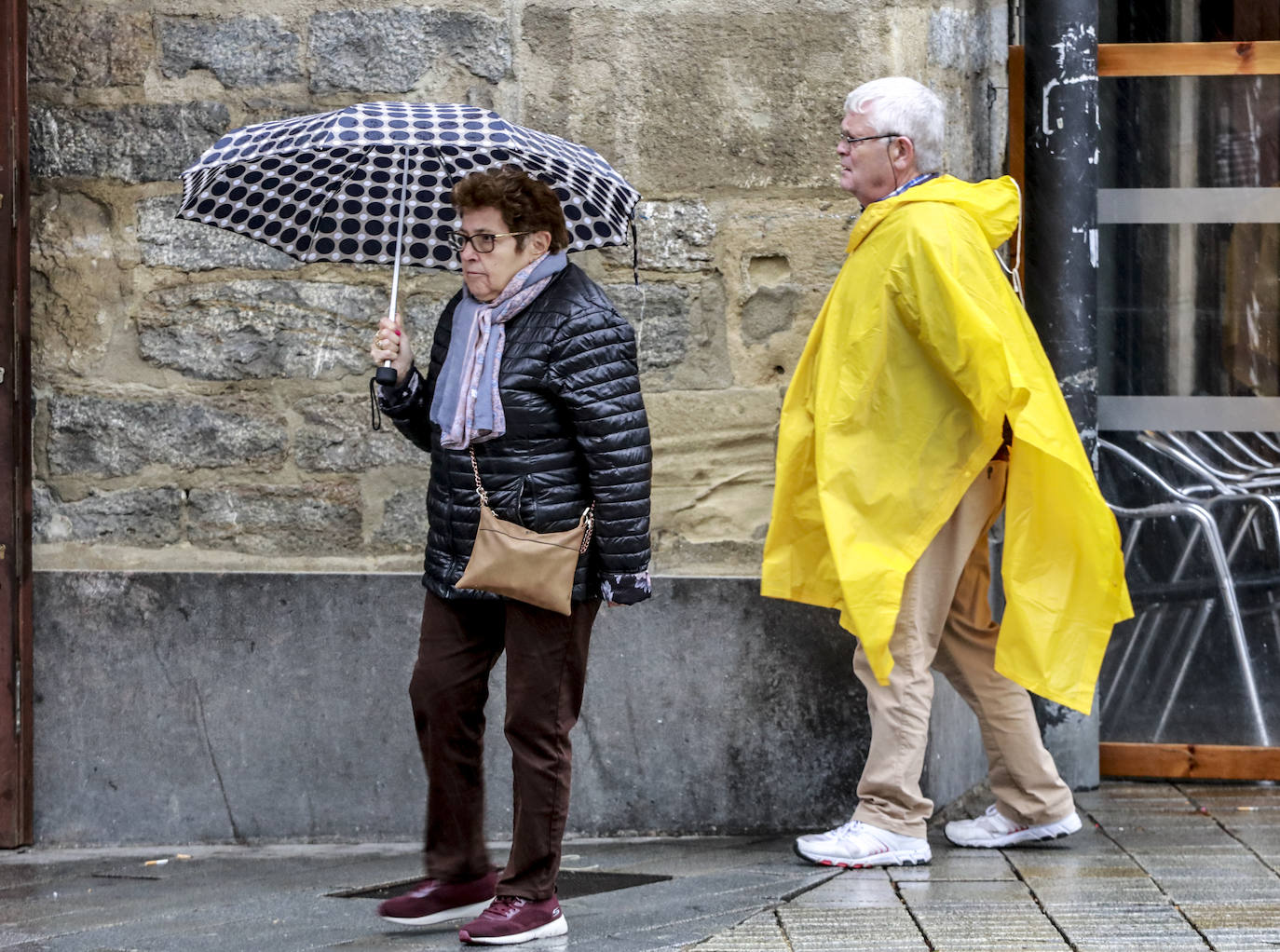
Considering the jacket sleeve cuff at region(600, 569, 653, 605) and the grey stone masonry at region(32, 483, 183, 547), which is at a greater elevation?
the grey stone masonry at region(32, 483, 183, 547)

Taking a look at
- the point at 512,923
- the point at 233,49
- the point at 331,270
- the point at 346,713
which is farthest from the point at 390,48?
the point at 512,923

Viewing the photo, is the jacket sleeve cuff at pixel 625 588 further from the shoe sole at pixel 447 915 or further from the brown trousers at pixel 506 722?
Result: the shoe sole at pixel 447 915

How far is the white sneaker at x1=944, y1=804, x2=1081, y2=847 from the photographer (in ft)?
15.6

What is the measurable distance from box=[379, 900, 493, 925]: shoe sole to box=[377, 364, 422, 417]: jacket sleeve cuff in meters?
1.12

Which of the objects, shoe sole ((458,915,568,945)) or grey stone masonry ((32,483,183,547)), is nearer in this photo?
shoe sole ((458,915,568,945))

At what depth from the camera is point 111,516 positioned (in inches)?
202

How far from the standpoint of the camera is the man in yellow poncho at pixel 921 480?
4402 millimetres

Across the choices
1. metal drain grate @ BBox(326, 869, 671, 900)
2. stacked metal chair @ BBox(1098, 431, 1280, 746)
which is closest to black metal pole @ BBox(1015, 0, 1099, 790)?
stacked metal chair @ BBox(1098, 431, 1280, 746)

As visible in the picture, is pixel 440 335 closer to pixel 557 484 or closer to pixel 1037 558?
pixel 557 484

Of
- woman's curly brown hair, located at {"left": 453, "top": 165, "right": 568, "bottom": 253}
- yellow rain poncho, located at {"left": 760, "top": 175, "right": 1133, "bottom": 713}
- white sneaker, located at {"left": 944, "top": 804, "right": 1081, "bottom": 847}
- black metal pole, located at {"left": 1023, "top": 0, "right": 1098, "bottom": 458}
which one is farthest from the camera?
black metal pole, located at {"left": 1023, "top": 0, "right": 1098, "bottom": 458}

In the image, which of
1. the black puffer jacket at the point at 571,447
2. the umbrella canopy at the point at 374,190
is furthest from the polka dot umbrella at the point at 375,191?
the black puffer jacket at the point at 571,447

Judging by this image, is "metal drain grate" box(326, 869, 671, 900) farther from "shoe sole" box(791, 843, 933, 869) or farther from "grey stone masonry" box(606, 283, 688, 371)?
"grey stone masonry" box(606, 283, 688, 371)

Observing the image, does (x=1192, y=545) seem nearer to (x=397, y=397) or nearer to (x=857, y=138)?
(x=857, y=138)

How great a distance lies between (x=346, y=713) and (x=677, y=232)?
163cm
